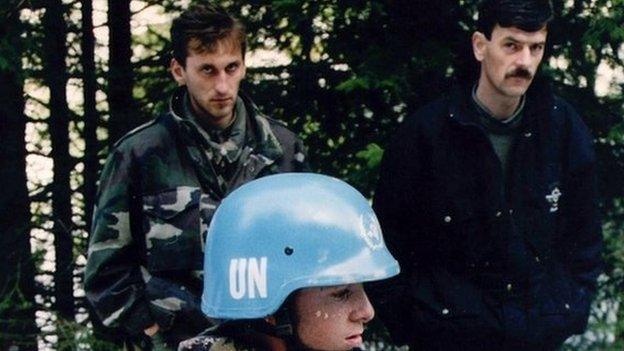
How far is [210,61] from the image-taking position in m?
4.11

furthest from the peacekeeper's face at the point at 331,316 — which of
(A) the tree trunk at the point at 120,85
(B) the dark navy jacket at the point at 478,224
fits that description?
(A) the tree trunk at the point at 120,85

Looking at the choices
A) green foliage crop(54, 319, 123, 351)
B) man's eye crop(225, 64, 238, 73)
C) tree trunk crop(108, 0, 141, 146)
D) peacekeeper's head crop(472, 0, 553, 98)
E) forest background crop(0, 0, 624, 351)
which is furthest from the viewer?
tree trunk crop(108, 0, 141, 146)

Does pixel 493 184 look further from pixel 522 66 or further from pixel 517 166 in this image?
pixel 522 66

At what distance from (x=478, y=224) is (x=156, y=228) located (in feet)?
4.08

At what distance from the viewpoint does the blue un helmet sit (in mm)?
3119

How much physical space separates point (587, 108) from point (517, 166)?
217 cm

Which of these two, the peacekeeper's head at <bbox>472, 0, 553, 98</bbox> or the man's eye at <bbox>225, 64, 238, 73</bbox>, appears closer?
the man's eye at <bbox>225, 64, 238, 73</bbox>

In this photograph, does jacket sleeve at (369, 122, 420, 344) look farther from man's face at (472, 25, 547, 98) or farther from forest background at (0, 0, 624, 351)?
forest background at (0, 0, 624, 351)

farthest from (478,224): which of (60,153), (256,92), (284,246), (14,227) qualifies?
(14,227)

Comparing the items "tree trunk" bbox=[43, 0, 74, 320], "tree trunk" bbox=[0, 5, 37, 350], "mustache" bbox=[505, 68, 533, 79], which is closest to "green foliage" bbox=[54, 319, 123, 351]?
"tree trunk" bbox=[0, 5, 37, 350]

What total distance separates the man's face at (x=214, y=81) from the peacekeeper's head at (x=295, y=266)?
0.88 meters

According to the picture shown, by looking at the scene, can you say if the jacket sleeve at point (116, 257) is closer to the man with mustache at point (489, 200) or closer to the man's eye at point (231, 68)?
the man's eye at point (231, 68)

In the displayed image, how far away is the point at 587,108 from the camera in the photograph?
6238 millimetres

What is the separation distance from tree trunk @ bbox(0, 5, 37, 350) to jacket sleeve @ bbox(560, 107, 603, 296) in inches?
146
